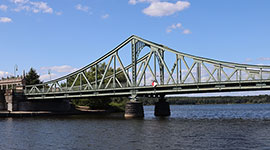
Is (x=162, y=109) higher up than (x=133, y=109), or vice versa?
(x=133, y=109)

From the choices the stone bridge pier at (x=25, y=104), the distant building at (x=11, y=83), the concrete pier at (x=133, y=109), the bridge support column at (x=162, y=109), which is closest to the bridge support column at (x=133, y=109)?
the concrete pier at (x=133, y=109)

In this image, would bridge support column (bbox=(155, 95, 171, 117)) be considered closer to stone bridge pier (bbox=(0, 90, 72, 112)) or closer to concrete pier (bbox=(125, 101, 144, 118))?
concrete pier (bbox=(125, 101, 144, 118))

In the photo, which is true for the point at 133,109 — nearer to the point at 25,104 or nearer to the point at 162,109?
the point at 162,109

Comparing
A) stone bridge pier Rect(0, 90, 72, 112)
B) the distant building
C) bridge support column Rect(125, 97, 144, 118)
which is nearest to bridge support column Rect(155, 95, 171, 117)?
bridge support column Rect(125, 97, 144, 118)

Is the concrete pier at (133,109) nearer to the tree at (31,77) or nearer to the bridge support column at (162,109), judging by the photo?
the bridge support column at (162,109)

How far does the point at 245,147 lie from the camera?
37.1 meters

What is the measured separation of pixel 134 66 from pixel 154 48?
7.23 meters

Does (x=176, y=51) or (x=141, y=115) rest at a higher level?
(x=176, y=51)

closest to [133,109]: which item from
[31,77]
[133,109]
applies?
[133,109]

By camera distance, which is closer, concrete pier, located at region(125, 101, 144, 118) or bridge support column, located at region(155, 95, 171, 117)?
concrete pier, located at region(125, 101, 144, 118)

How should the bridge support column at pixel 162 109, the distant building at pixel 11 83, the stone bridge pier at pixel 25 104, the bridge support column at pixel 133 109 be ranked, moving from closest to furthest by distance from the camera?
the bridge support column at pixel 133 109, the bridge support column at pixel 162 109, the stone bridge pier at pixel 25 104, the distant building at pixel 11 83

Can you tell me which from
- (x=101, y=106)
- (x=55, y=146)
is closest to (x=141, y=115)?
(x=101, y=106)

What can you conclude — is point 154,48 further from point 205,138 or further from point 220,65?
point 205,138

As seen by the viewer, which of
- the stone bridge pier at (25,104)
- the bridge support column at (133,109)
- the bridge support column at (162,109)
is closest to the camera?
the bridge support column at (133,109)
